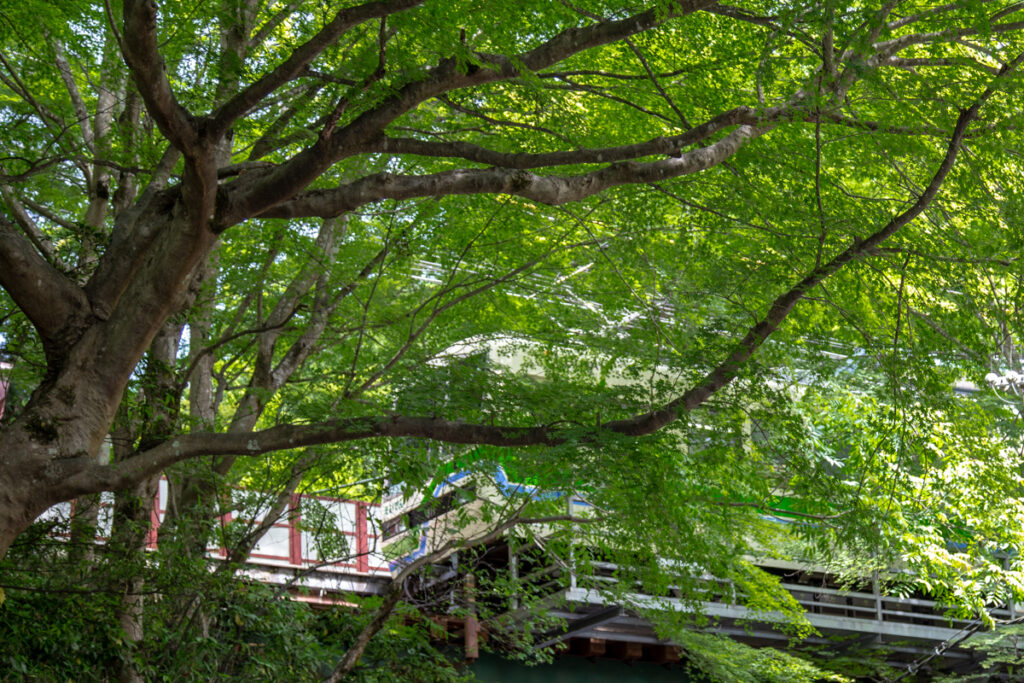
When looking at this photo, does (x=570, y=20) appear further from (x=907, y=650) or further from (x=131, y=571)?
(x=907, y=650)

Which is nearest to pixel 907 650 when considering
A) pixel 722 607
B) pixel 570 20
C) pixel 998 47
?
pixel 722 607

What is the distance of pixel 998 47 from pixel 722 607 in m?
7.28

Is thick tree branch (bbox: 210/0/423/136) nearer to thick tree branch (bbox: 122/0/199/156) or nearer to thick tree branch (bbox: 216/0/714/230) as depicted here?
thick tree branch (bbox: 122/0/199/156)

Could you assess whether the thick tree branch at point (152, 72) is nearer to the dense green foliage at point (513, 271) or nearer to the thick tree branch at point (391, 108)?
the dense green foliage at point (513, 271)

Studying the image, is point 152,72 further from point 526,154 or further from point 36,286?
point 526,154

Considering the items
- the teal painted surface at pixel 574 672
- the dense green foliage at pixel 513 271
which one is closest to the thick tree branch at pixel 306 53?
the dense green foliage at pixel 513 271

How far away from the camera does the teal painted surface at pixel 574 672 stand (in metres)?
12.6

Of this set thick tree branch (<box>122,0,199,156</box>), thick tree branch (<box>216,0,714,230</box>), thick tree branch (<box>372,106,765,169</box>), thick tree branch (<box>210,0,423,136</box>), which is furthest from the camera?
thick tree branch (<box>372,106,765,169</box>)

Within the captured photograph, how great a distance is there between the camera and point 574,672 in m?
13.1

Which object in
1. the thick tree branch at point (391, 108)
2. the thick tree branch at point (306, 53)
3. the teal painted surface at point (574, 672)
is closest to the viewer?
the thick tree branch at point (306, 53)

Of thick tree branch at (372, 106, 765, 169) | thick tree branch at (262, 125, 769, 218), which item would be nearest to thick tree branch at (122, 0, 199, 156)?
thick tree branch at (262, 125, 769, 218)

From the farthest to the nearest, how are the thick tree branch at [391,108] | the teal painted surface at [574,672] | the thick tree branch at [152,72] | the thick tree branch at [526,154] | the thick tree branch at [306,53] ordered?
the teal painted surface at [574,672] < the thick tree branch at [526,154] < the thick tree branch at [391,108] < the thick tree branch at [306,53] < the thick tree branch at [152,72]

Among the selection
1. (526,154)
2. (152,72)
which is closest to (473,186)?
(526,154)

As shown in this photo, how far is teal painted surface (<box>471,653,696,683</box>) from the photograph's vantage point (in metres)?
12.6
